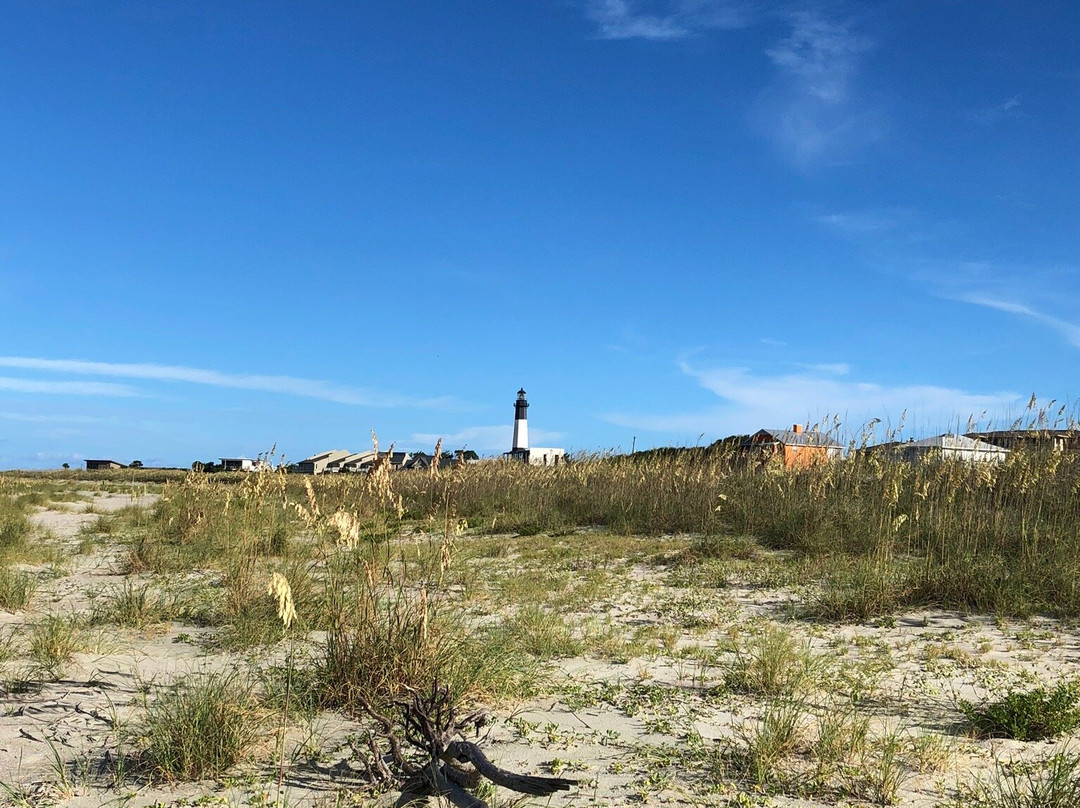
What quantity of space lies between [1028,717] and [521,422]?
169ft

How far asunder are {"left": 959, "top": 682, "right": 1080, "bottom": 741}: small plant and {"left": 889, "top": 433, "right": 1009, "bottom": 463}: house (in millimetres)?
6814

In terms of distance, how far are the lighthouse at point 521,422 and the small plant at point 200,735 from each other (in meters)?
50.8

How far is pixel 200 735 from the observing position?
11.3ft

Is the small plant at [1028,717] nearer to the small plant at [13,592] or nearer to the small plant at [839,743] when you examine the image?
the small plant at [839,743]

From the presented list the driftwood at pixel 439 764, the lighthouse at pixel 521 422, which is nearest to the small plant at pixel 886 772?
the driftwood at pixel 439 764

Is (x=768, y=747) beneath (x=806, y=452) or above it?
beneath

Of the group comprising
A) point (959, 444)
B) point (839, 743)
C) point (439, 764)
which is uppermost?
point (959, 444)

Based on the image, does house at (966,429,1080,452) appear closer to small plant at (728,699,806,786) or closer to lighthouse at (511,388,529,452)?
small plant at (728,699,806,786)

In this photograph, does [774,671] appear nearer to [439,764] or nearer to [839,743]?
[839,743]

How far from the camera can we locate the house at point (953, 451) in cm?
1081

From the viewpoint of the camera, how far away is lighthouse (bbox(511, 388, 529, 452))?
2149 inches

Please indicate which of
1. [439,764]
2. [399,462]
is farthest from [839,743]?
[399,462]

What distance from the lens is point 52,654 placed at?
4805mm

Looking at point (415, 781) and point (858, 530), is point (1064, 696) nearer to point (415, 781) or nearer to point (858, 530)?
point (415, 781)
